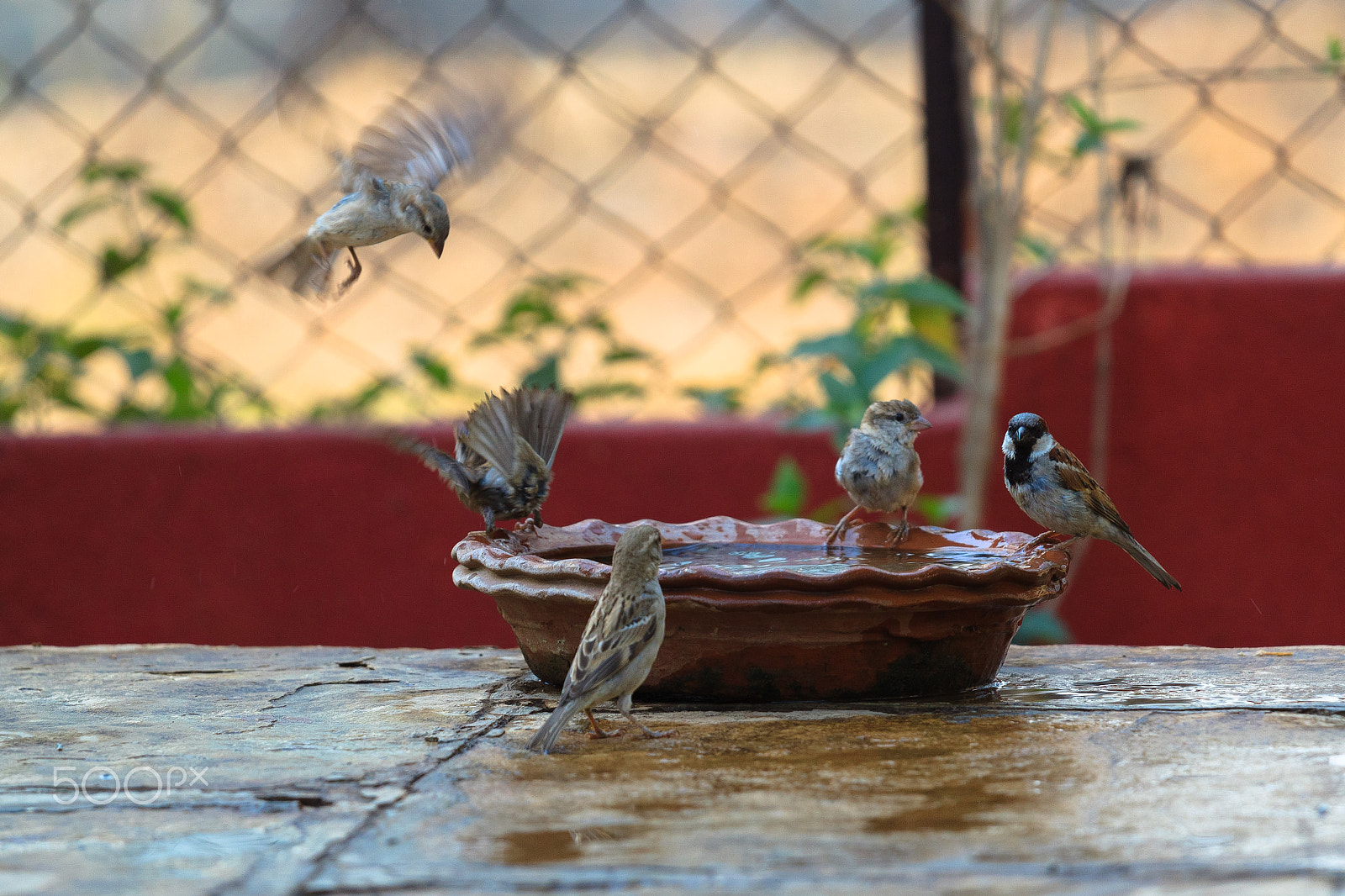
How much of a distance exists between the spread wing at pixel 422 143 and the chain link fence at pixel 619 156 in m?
1.71

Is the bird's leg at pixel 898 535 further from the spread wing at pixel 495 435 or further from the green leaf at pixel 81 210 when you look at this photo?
the green leaf at pixel 81 210

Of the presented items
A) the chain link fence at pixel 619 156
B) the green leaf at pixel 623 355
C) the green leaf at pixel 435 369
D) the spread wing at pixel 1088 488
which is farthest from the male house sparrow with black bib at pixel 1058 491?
the green leaf at pixel 435 369

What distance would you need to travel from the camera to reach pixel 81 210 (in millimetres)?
5180

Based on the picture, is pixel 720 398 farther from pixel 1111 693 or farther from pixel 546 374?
pixel 1111 693

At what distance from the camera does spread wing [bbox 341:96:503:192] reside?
307 cm

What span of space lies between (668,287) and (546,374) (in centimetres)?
103

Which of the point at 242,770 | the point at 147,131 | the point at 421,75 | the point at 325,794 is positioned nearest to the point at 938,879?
the point at 325,794

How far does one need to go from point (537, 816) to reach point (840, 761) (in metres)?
0.54

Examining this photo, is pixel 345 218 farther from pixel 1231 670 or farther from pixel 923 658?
pixel 1231 670

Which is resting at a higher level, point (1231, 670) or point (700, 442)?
point (700, 442)

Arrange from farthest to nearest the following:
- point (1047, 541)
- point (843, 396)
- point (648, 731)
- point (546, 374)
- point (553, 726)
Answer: point (546, 374) → point (843, 396) → point (1047, 541) → point (648, 731) → point (553, 726)

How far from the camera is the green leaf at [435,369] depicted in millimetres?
5211

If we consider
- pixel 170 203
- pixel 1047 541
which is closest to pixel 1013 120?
pixel 1047 541

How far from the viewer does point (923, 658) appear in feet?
9.43
